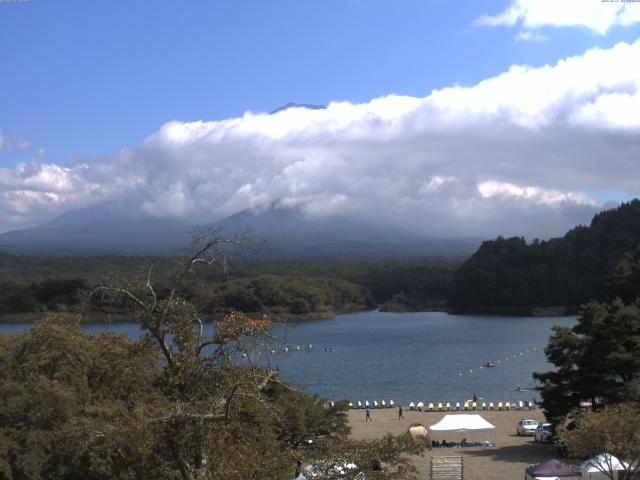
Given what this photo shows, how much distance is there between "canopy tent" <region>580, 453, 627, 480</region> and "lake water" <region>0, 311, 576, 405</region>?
9832 mm

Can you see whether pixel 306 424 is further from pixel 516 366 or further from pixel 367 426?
pixel 516 366

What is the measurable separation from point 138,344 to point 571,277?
77822mm

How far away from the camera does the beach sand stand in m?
16.6

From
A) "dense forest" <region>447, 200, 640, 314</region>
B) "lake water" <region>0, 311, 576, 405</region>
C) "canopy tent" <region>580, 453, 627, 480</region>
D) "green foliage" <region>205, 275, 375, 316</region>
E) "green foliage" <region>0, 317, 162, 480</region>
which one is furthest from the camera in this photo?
"dense forest" <region>447, 200, 640, 314</region>

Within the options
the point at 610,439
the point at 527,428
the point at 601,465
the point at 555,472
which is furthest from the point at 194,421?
the point at 527,428

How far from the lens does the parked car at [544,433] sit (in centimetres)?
1981

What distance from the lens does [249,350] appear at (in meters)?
7.05

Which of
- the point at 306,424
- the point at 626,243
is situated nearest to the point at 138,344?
the point at 306,424

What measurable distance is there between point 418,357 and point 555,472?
1428 inches

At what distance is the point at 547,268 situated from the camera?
82375 millimetres

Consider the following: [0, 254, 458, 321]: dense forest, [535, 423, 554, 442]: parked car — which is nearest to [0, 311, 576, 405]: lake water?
A: [0, 254, 458, 321]: dense forest

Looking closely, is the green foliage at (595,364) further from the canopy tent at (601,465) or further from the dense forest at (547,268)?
the dense forest at (547,268)

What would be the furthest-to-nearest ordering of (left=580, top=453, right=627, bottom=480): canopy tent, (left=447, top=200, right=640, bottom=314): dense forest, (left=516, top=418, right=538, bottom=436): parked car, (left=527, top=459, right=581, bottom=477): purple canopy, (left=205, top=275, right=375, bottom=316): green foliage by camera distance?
(left=447, top=200, right=640, bottom=314): dense forest < (left=205, top=275, right=375, bottom=316): green foliage < (left=516, top=418, right=538, bottom=436): parked car < (left=527, top=459, right=581, bottom=477): purple canopy < (left=580, top=453, right=627, bottom=480): canopy tent

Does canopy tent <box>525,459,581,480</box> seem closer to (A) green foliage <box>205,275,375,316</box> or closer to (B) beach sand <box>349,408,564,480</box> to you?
(B) beach sand <box>349,408,564,480</box>
